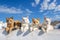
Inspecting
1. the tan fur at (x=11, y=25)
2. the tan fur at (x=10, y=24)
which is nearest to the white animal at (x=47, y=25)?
the tan fur at (x=11, y=25)

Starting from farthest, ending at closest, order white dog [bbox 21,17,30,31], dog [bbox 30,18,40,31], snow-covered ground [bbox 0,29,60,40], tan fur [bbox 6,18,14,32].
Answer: tan fur [bbox 6,18,14,32] → white dog [bbox 21,17,30,31] → dog [bbox 30,18,40,31] → snow-covered ground [bbox 0,29,60,40]

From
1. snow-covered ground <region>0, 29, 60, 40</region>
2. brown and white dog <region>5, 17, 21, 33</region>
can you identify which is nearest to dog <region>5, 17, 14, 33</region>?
brown and white dog <region>5, 17, 21, 33</region>

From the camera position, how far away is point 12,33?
263 inches

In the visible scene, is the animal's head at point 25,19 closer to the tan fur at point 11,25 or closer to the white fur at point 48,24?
the tan fur at point 11,25

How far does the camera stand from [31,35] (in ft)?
20.2

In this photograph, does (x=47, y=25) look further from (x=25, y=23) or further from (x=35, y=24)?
(x=25, y=23)

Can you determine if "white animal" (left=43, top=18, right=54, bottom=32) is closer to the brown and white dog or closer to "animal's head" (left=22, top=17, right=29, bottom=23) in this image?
"animal's head" (left=22, top=17, right=29, bottom=23)

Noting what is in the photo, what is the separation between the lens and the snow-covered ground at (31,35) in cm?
576

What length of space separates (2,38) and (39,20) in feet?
5.38

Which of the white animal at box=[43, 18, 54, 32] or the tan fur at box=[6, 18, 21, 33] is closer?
the white animal at box=[43, 18, 54, 32]

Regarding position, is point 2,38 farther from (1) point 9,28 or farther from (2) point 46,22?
(2) point 46,22

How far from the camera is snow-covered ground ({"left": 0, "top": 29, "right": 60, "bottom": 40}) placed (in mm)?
5758

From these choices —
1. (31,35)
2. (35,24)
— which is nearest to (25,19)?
(35,24)

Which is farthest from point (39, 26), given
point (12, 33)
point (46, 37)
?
point (12, 33)
